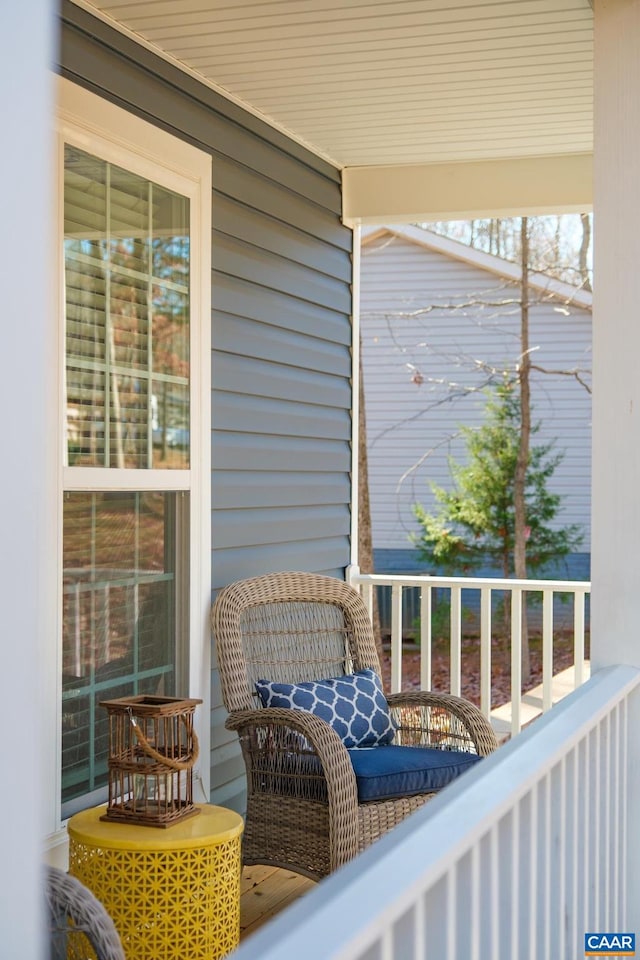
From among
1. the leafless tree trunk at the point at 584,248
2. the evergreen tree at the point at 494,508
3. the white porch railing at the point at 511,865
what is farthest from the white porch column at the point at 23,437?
the leafless tree trunk at the point at 584,248

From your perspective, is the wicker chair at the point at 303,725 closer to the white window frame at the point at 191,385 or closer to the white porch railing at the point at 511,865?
the white window frame at the point at 191,385

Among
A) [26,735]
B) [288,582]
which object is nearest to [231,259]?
[288,582]

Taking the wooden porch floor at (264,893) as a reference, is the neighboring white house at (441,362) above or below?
above

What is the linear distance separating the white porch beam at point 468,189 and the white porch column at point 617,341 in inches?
90.8

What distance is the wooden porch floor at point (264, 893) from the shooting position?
12.0 feet

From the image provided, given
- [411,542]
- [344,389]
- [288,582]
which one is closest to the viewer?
[288,582]

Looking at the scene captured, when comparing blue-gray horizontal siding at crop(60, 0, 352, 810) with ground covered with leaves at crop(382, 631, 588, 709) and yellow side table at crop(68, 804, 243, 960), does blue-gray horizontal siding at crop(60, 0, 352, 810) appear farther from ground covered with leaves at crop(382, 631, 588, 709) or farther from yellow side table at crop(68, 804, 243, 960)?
ground covered with leaves at crop(382, 631, 588, 709)

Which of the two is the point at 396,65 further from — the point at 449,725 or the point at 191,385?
the point at 449,725

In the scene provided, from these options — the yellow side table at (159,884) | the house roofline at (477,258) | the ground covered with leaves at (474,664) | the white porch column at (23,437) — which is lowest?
the ground covered with leaves at (474,664)

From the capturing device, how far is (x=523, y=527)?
11.8m

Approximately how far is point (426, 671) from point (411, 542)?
306 inches

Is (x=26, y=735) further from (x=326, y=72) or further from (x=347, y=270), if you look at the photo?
(x=347, y=270)

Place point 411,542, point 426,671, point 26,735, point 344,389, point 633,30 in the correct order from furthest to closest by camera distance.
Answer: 1. point 411,542
2. point 344,389
3. point 426,671
4. point 633,30
5. point 26,735

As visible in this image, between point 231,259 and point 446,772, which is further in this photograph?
point 231,259
